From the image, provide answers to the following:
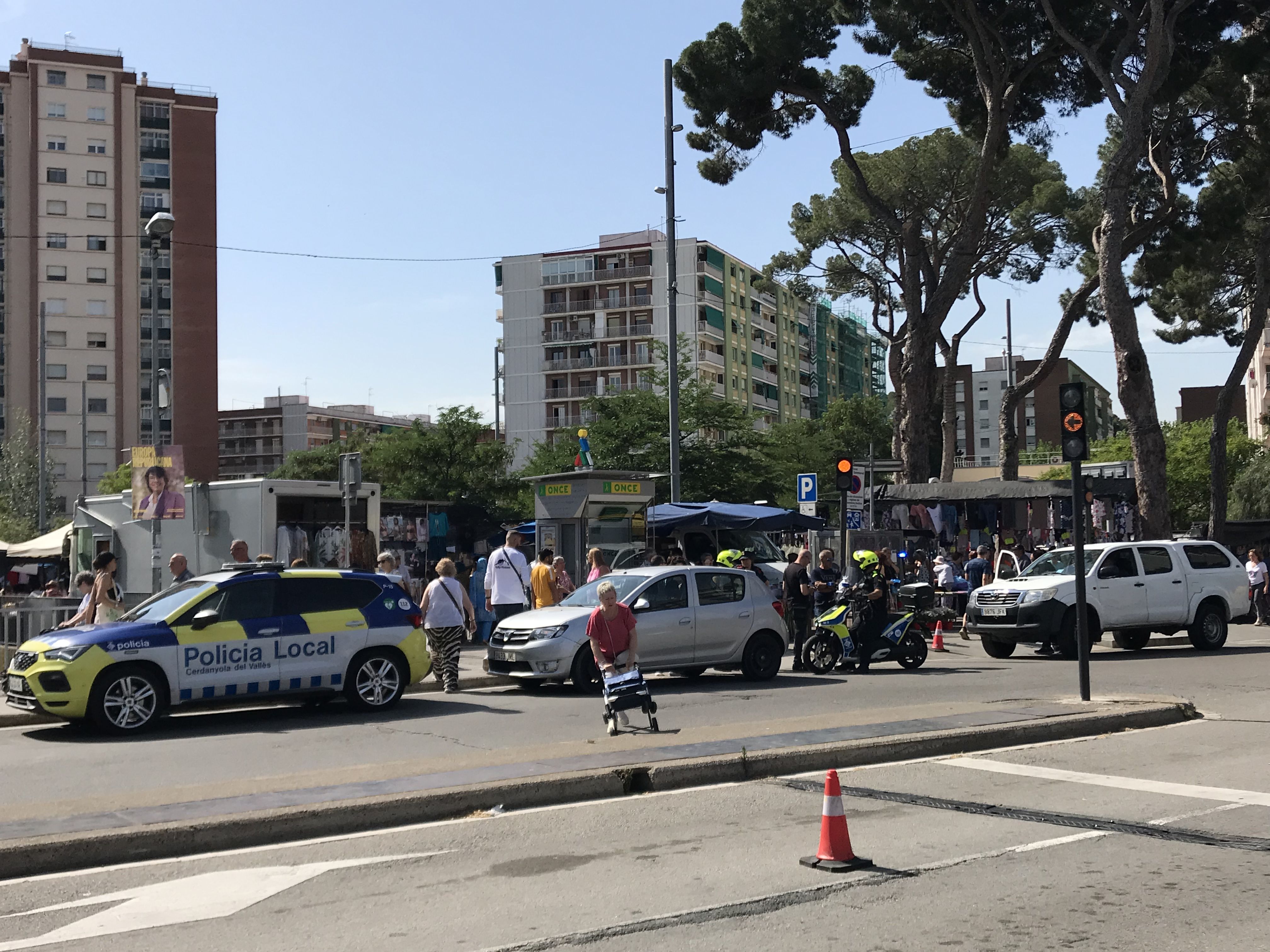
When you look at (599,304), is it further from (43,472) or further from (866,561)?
(866,561)

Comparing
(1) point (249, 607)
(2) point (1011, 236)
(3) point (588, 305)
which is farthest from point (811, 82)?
(3) point (588, 305)

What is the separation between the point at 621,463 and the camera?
4831 centimetres

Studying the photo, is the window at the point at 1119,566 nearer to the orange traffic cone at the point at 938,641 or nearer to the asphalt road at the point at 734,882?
the orange traffic cone at the point at 938,641

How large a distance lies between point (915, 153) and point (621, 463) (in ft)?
49.4

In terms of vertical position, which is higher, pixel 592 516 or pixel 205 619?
pixel 592 516

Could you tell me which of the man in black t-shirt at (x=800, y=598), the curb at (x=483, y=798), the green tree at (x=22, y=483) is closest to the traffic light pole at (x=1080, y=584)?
Result: the curb at (x=483, y=798)

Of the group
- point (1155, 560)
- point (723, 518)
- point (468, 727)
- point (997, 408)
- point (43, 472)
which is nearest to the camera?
point (468, 727)

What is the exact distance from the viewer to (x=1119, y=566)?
2025cm

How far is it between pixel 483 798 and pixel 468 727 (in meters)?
4.30

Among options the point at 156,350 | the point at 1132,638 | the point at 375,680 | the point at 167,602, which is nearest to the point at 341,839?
the point at 167,602

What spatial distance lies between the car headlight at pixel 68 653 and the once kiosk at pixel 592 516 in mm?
11466

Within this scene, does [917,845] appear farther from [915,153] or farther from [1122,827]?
[915,153]

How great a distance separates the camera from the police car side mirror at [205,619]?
1273 centimetres

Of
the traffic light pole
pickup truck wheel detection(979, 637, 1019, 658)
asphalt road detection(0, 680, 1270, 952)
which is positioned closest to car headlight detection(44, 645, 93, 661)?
asphalt road detection(0, 680, 1270, 952)
